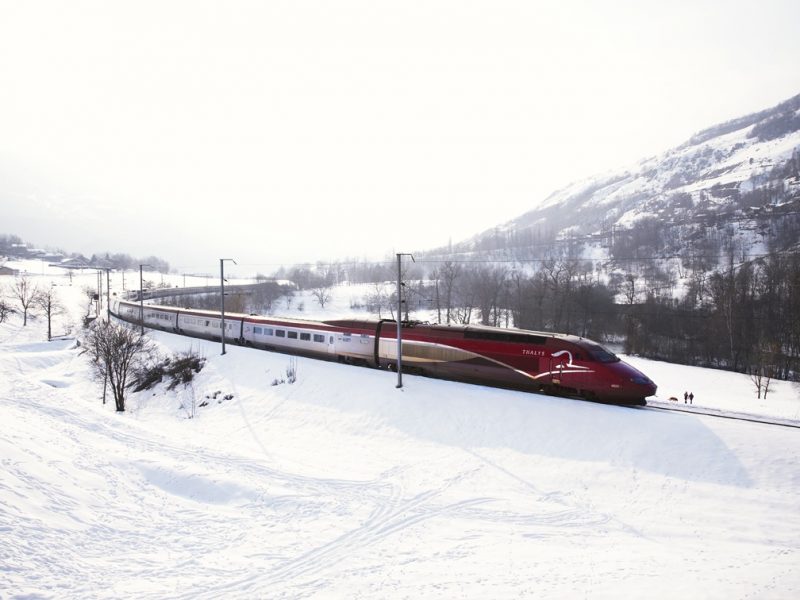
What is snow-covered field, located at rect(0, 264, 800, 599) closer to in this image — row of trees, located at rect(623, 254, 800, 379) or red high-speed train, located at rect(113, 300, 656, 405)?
red high-speed train, located at rect(113, 300, 656, 405)

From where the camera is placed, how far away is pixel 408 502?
14.6m

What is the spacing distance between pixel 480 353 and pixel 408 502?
10.1 m

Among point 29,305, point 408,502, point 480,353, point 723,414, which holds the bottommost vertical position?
point 408,502

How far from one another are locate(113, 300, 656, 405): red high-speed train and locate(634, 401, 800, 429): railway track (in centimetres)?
113

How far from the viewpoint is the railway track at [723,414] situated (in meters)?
17.6

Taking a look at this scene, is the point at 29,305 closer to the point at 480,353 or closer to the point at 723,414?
the point at 480,353

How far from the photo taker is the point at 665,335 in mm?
62312

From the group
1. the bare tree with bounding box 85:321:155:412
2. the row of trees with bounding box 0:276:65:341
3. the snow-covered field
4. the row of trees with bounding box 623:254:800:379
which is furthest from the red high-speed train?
the row of trees with bounding box 0:276:65:341

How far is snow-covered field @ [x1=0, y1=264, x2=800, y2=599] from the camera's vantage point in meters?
9.70

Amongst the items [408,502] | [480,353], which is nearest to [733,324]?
[480,353]

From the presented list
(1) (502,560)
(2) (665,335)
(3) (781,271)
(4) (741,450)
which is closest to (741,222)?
(3) (781,271)

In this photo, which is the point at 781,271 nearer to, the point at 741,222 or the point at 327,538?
the point at 327,538

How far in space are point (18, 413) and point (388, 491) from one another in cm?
1762

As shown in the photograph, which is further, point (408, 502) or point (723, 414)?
point (723, 414)
